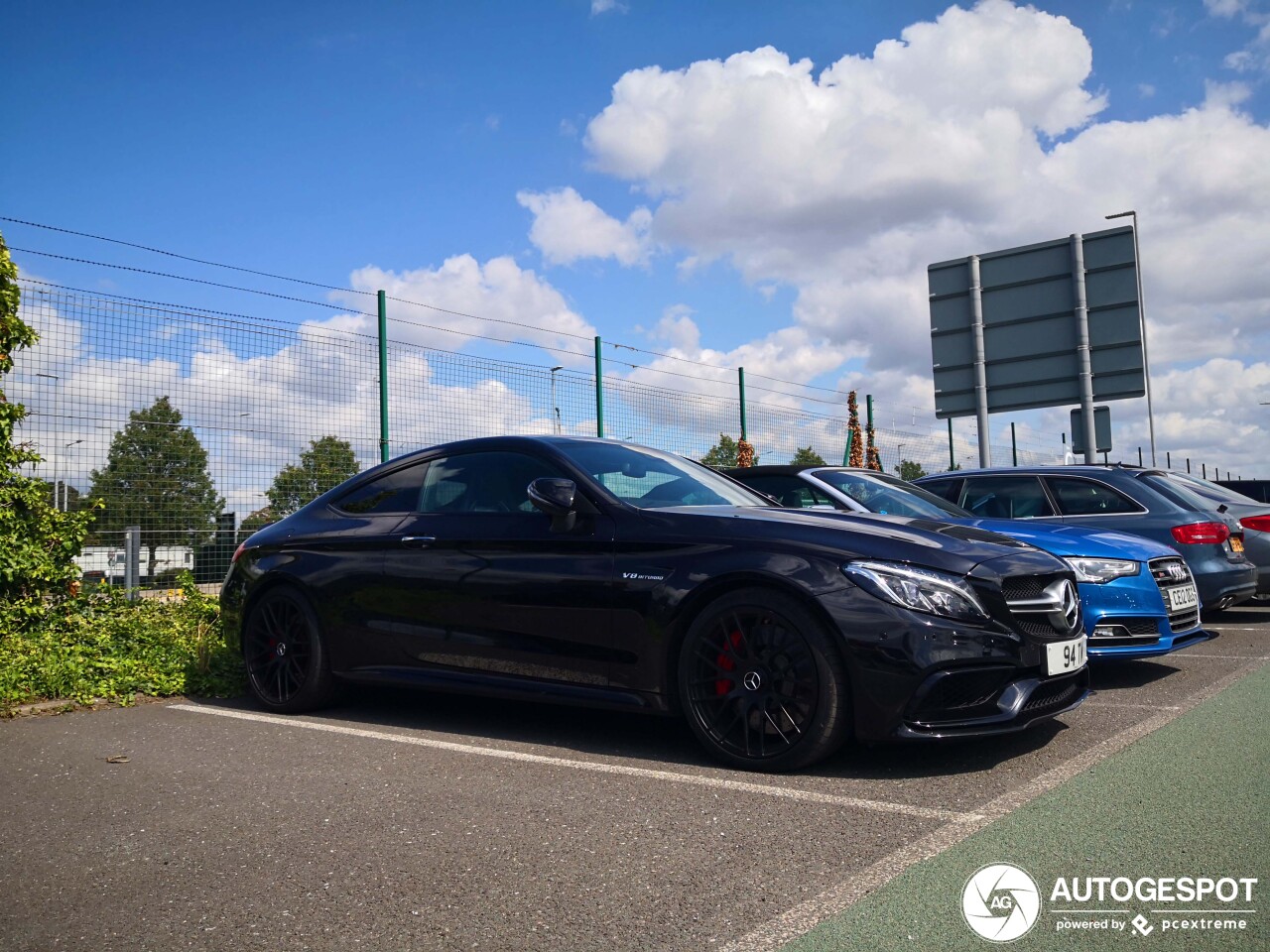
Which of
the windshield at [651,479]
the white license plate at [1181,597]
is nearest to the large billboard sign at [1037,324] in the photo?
the white license plate at [1181,597]

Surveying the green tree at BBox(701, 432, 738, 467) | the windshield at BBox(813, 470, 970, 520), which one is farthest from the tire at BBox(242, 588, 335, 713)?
the green tree at BBox(701, 432, 738, 467)

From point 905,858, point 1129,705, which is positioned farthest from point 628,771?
point 1129,705

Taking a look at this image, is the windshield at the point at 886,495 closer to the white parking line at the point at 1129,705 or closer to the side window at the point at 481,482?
the white parking line at the point at 1129,705

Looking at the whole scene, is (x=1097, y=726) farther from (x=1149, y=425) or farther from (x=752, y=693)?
(x=1149, y=425)

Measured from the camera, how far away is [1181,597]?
6758 mm

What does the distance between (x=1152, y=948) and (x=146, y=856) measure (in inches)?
116

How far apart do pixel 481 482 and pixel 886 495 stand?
330 cm

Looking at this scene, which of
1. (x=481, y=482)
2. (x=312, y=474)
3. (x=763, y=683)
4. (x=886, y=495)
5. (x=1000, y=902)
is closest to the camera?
(x=1000, y=902)

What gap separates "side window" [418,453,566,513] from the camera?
5367 millimetres

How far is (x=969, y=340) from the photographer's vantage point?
15688mm

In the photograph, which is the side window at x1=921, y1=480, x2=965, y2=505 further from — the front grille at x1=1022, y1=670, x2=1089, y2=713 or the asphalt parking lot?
the front grille at x1=1022, y1=670, x2=1089, y2=713

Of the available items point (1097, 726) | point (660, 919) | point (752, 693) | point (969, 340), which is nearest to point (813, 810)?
point (752, 693)

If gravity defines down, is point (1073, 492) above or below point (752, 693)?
above

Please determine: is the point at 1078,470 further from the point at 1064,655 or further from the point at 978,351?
the point at 978,351
